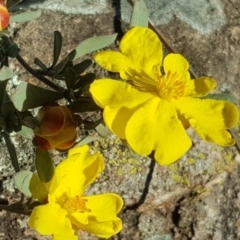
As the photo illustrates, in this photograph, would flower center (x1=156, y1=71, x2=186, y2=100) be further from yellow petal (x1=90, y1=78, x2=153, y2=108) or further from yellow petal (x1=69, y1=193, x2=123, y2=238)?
yellow petal (x1=69, y1=193, x2=123, y2=238)

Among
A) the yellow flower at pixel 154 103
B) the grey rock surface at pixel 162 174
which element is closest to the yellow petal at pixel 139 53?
the yellow flower at pixel 154 103

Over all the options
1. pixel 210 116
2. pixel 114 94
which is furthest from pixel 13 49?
pixel 210 116

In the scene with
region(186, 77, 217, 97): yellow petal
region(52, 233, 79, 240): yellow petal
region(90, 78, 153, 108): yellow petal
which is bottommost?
region(52, 233, 79, 240): yellow petal

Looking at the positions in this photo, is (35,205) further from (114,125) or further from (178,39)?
(178,39)

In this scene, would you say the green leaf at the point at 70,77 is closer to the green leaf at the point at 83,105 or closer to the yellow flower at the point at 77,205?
the green leaf at the point at 83,105

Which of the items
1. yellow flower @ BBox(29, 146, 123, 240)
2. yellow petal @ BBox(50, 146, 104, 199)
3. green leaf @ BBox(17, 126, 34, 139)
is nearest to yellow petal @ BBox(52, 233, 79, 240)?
yellow flower @ BBox(29, 146, 123, 240)

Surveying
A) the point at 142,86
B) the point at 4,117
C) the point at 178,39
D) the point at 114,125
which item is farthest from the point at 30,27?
the point at 114,125
